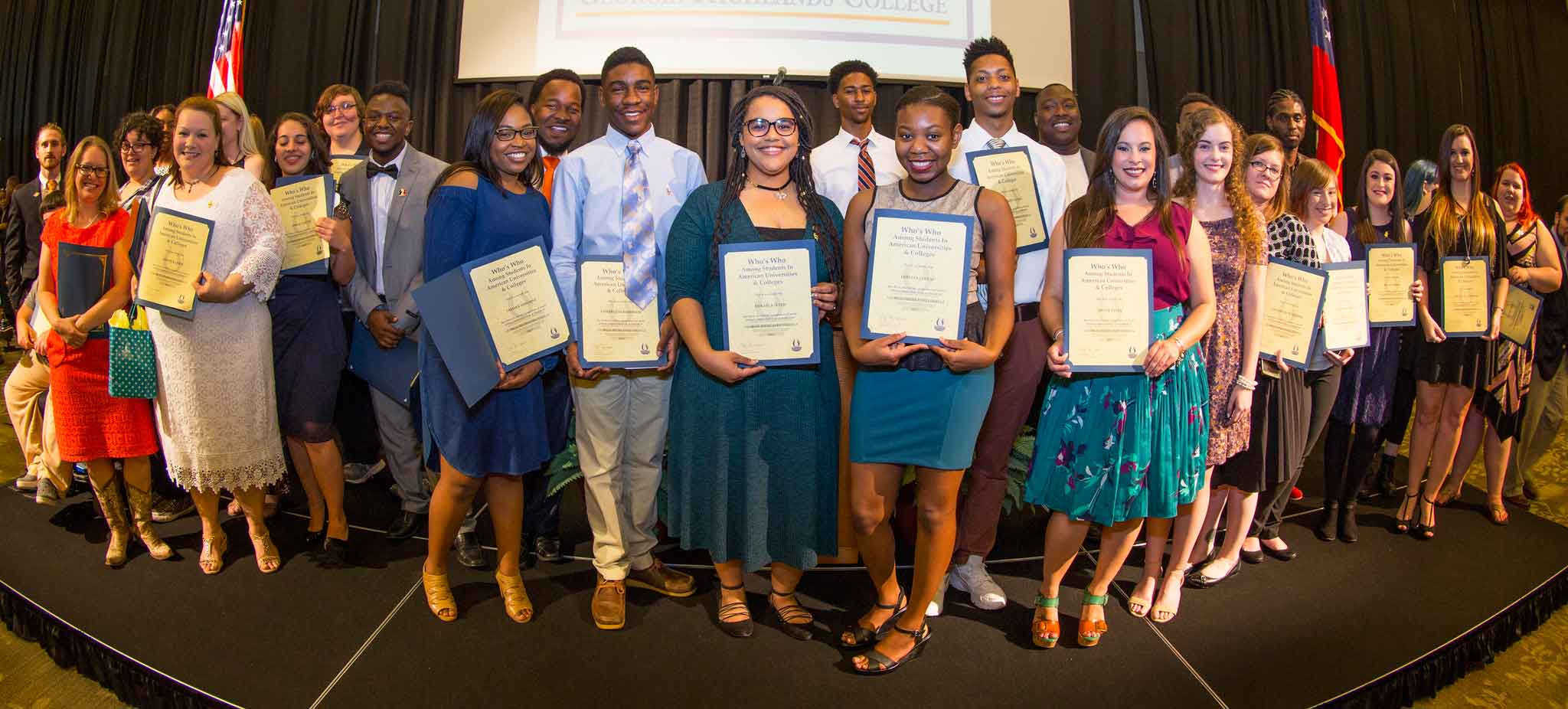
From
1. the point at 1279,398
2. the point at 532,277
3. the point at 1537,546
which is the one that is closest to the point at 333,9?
the point at 532,277

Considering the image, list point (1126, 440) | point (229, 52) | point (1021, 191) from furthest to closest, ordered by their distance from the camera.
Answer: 1. point (229, 52)
2. point (1021, 191)
3. point (1126, 440)

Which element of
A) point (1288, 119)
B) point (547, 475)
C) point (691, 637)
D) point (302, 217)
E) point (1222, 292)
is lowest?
point (691, 637)

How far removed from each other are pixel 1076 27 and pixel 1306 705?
538cm

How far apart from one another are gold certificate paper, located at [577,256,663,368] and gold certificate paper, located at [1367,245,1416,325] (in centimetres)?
294

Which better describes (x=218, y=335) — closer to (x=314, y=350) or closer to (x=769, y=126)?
(x=314, y=350)

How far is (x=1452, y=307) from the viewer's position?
3.55 m

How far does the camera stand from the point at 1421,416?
3.70 meters

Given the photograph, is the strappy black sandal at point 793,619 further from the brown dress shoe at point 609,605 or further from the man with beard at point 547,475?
the man with beard at point 547,475

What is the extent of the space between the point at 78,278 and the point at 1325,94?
7350 mm

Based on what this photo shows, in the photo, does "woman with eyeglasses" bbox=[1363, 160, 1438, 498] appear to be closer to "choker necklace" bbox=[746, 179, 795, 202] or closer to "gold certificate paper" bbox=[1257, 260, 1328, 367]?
"gold certificate paper" bbox=[1257, 260, 1328, 367]

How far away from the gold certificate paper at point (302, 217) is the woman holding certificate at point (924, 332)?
6.59 feet

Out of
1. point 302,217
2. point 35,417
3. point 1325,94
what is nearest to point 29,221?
point 35,417

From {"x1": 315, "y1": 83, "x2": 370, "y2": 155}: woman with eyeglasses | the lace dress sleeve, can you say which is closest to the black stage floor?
the lace dress sleeve

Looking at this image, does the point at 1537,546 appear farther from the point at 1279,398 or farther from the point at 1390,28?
the point at 1390,28
